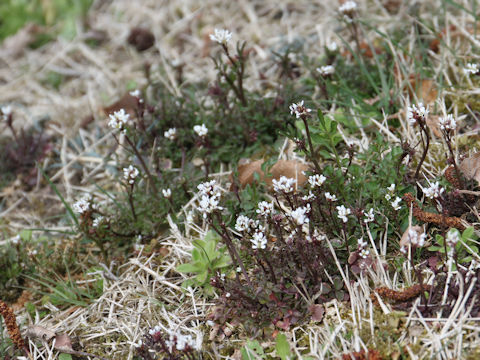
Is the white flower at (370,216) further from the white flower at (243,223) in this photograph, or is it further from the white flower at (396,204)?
the white flower at (243,223)

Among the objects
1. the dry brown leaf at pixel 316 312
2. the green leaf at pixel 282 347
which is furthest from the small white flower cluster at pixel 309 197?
the green leaf at pixel 282 347

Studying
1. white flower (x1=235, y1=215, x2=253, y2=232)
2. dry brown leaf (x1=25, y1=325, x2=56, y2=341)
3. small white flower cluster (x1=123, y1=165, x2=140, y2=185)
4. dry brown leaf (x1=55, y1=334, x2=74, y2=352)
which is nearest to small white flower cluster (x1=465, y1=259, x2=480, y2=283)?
white flower (x1=235, y1=215, x2=253, y2=232)

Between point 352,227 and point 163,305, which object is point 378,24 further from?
point 163,305

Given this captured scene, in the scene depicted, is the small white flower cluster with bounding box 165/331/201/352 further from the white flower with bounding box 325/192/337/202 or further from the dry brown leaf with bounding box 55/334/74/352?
the white flower with bounding box 325/192/337/202

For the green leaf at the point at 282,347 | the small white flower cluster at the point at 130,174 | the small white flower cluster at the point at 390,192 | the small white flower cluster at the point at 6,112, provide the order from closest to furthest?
the green leaf at the point at 282,347 < the small white flower cluster at the point at 390,192 < the small white flower cluster at the point at 130,174 < the small white flower cluster at the point at 6,112

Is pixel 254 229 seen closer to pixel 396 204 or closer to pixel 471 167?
pixel 396 204

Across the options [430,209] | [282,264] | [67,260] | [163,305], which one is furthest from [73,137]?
[430,209]
